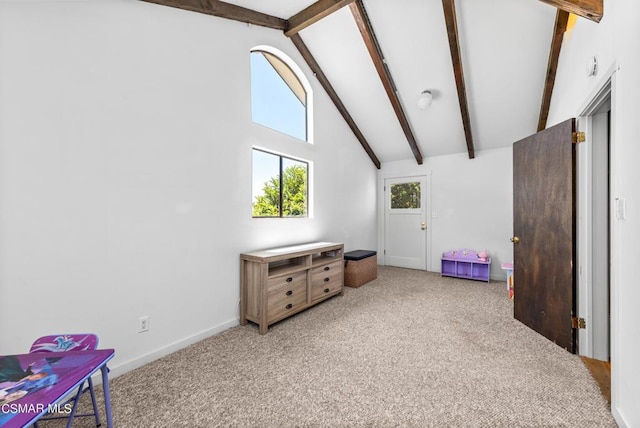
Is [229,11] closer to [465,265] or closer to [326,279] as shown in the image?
[326,279]

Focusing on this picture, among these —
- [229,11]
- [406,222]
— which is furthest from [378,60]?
[406,222]

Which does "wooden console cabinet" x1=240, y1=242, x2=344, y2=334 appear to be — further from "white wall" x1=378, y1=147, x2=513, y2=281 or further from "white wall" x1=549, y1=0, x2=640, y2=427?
"white wall" x1=378, y1=147, x2=513, y2=281

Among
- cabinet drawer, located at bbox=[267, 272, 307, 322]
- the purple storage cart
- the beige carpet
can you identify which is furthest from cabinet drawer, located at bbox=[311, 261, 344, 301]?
the purple storage cart

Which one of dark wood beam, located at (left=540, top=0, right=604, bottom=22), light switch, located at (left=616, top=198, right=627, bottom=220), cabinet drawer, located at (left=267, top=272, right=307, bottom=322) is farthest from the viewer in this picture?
cabinet drawer, located at (left=267, top=272, right=307, bottom=322)

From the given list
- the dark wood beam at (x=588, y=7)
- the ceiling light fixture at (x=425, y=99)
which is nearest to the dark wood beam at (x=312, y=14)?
the ceiling light fixture at (x=425, y=99)

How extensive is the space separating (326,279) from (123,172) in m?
2.31

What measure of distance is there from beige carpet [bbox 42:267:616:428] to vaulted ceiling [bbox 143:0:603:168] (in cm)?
244

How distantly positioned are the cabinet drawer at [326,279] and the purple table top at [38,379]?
209 centimetres

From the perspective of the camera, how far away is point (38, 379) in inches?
39.6

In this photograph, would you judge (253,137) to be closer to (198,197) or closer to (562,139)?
(198,197)

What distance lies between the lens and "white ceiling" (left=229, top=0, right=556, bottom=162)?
2.69 metres

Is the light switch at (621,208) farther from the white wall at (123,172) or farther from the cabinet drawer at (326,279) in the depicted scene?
the white wall at (123,172)

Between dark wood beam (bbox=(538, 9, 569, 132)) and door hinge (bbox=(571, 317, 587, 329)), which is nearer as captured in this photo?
door hinge (bbox=(571, 317, 587, 329))

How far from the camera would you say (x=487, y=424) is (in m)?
1.37
